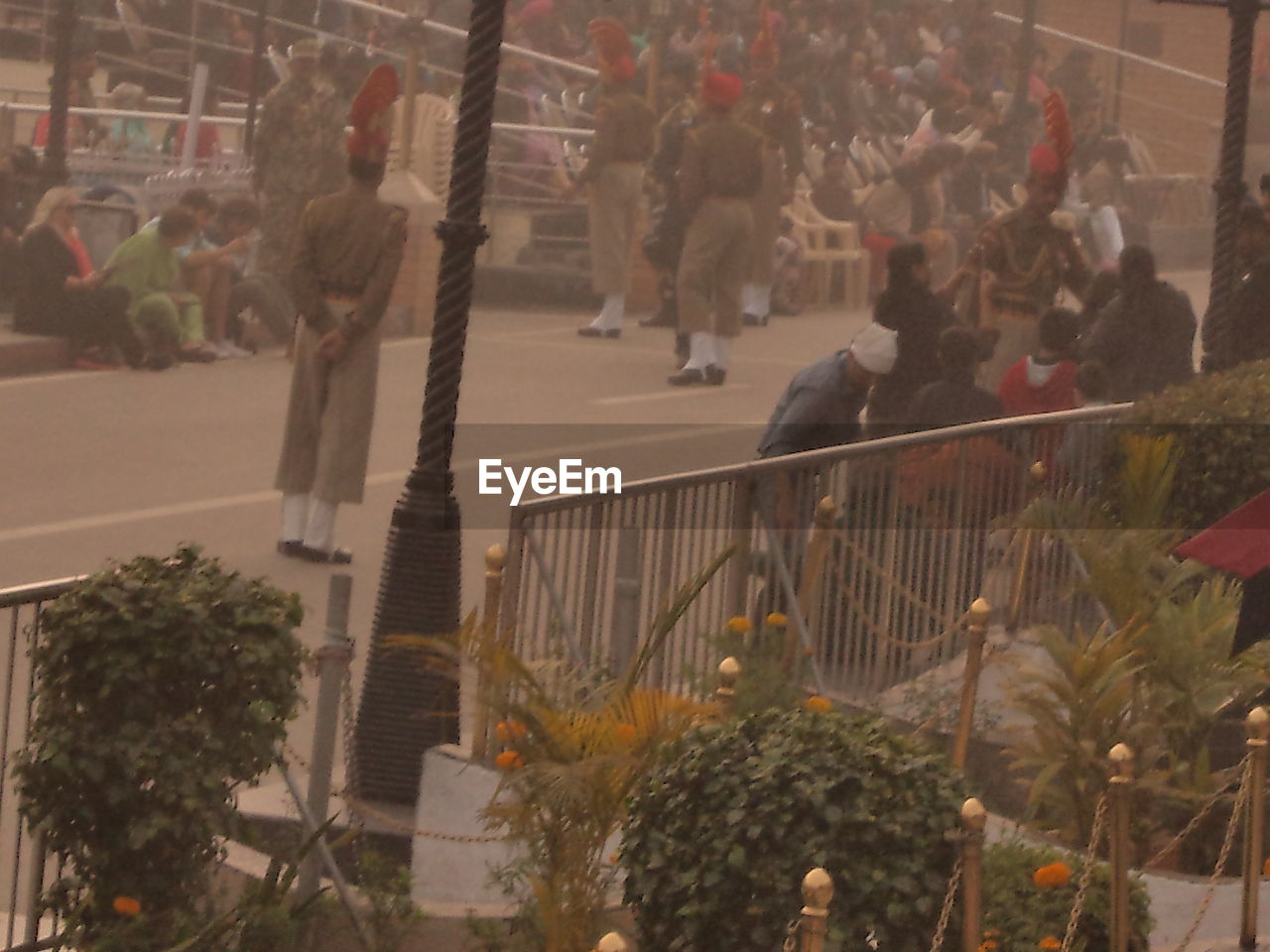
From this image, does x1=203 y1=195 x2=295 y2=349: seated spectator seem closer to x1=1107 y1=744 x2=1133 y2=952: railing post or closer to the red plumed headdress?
the red plumed headdress

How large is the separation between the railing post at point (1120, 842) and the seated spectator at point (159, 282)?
36.8 feet

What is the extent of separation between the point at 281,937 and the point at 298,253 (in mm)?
5468

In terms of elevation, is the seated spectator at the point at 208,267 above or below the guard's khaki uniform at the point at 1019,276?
below

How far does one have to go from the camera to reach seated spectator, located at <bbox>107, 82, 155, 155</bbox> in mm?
17578

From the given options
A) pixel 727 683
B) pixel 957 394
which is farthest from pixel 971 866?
pixel 957 394

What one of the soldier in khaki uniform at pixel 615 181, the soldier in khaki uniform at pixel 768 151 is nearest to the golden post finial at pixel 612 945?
the soldier in khaki uniform at pixel 615 181

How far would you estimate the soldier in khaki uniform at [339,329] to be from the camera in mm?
10734

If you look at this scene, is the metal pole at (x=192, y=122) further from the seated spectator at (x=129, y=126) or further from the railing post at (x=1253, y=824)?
the railing post at (x=1253, y=824)

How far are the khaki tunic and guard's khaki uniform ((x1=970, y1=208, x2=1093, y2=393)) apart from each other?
11.4ft

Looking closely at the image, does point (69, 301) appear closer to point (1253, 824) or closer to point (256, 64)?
point (256, 64)

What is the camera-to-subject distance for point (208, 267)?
53.5 feet

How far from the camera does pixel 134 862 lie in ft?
18.5

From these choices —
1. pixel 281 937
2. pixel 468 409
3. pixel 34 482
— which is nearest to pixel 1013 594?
pixel 281 937

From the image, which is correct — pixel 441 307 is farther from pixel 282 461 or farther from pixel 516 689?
pixel 282 461
